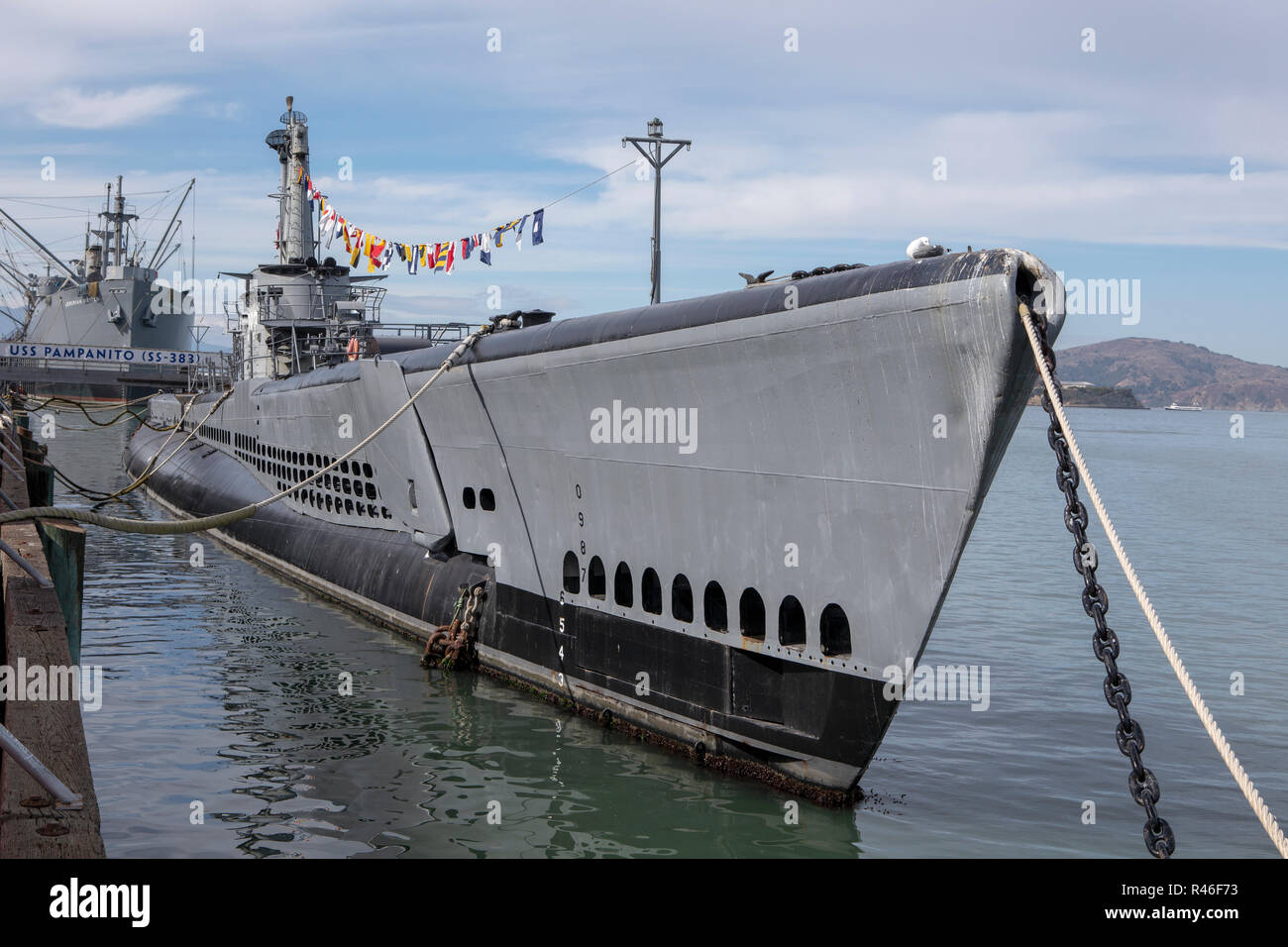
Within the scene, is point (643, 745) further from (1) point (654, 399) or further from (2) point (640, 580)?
(1) point (654, 399)

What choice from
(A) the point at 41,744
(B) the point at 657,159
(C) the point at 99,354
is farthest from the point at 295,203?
(C) the point at 99,354

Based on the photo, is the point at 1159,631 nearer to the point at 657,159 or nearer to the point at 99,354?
the point at 657,159

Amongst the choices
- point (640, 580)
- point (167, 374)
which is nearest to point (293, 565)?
point (640, 580)

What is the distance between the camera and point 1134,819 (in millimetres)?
10414

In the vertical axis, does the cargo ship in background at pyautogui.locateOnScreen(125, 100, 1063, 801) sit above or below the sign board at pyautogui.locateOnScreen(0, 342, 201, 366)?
below

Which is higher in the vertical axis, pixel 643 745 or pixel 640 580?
pixel 640 580

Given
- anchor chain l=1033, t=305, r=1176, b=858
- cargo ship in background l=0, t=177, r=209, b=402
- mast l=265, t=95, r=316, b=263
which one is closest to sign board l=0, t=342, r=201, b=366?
cargo ship in background l=0, t=177, r=209, b=402

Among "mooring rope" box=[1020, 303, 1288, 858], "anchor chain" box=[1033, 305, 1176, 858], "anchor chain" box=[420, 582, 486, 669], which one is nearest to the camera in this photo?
"mooring rope" box=[1020, 303, 1288, 858]

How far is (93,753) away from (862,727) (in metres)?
7.93

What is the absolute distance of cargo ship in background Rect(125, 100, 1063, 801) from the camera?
8812 mm

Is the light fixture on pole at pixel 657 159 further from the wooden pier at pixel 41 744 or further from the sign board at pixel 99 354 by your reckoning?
the sign board at pixel 99 354

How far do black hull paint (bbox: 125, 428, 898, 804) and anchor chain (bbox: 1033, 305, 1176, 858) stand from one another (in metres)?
3.02

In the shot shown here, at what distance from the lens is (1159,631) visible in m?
5.90

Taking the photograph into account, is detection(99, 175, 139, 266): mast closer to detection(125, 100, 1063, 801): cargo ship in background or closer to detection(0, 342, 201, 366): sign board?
detection(0, 342, 201, 366): sign board
